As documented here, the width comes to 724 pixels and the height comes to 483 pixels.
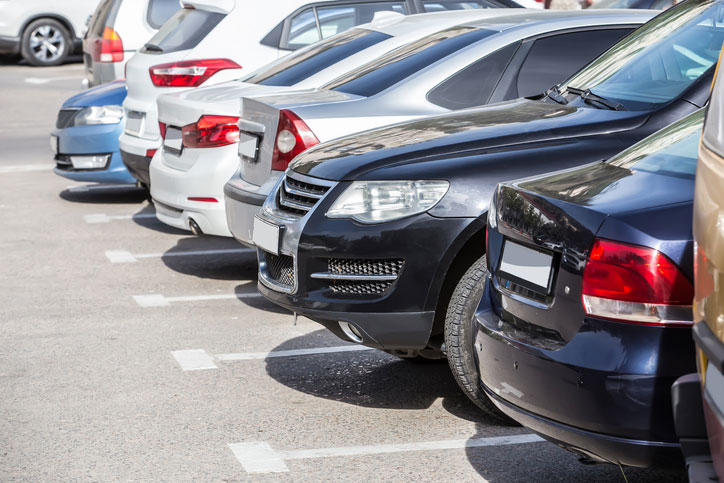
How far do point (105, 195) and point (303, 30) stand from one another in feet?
11.3

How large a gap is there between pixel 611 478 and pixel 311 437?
4.07ft

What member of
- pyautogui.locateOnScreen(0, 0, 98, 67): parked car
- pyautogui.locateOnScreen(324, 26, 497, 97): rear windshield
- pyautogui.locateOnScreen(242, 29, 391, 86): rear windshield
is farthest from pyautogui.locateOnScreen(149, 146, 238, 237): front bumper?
pyautogui.locateOnScreen(0, 0, 98, 67): parked car

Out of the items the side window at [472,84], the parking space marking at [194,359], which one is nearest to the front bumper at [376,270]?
the parking space marking at [194,359]

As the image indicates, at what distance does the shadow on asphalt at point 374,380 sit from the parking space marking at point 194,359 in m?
0.31

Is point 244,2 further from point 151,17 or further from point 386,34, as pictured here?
point 151,17

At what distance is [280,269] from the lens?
5293 millimetres

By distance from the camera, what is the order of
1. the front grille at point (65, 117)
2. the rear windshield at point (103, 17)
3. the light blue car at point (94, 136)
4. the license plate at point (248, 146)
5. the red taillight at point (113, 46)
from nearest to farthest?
the license plate at point (248, 146), the light blue car at point (94, 136), the front grille at point (65, 117), the red taillight at point (113, 46), the rear windshield at point (103, 17)

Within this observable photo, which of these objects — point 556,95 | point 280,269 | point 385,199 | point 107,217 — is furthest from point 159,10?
point 385,199

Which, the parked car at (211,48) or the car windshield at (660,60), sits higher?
the car windshield at (660,60)

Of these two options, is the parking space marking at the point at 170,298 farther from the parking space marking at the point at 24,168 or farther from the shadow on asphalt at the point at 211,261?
the parking space marking at the point at 24,168

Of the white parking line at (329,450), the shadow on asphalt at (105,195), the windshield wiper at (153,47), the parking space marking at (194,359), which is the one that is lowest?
the shadow on asphalt at (105,195)

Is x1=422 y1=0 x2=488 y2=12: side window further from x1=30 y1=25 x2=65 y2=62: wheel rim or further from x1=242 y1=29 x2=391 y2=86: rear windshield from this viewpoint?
x1=30 y1=25 x2=65 y2=62: wheel rim

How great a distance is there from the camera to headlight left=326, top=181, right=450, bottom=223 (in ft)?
15.7

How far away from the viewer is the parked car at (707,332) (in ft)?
9.14
